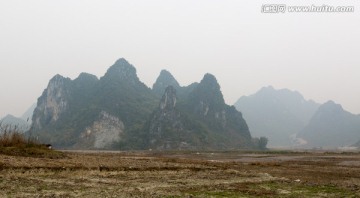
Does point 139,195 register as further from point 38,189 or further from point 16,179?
point 16,179

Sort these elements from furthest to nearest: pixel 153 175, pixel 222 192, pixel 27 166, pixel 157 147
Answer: pixel 157 147, pixel 153 175, pixel 27 166, pixel 222 192

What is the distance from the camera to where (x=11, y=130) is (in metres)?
41.0

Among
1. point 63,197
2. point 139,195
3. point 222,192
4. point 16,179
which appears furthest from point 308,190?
point 16,179

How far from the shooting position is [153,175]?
26422mm

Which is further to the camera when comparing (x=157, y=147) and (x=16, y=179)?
(x=157, y=147)

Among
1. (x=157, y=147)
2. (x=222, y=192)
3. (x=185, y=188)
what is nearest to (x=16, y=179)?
(x=185, y=188)

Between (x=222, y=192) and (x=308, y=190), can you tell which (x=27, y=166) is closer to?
(x=222, y=192)

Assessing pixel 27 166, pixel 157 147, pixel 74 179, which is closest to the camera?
pixel 74 179

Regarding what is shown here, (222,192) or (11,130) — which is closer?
(222,192)

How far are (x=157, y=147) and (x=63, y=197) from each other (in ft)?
607

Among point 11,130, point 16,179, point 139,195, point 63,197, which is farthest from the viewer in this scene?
point 11,130

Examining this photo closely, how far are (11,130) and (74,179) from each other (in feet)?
75.3

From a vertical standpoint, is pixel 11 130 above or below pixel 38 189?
above

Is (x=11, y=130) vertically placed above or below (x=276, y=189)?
above
